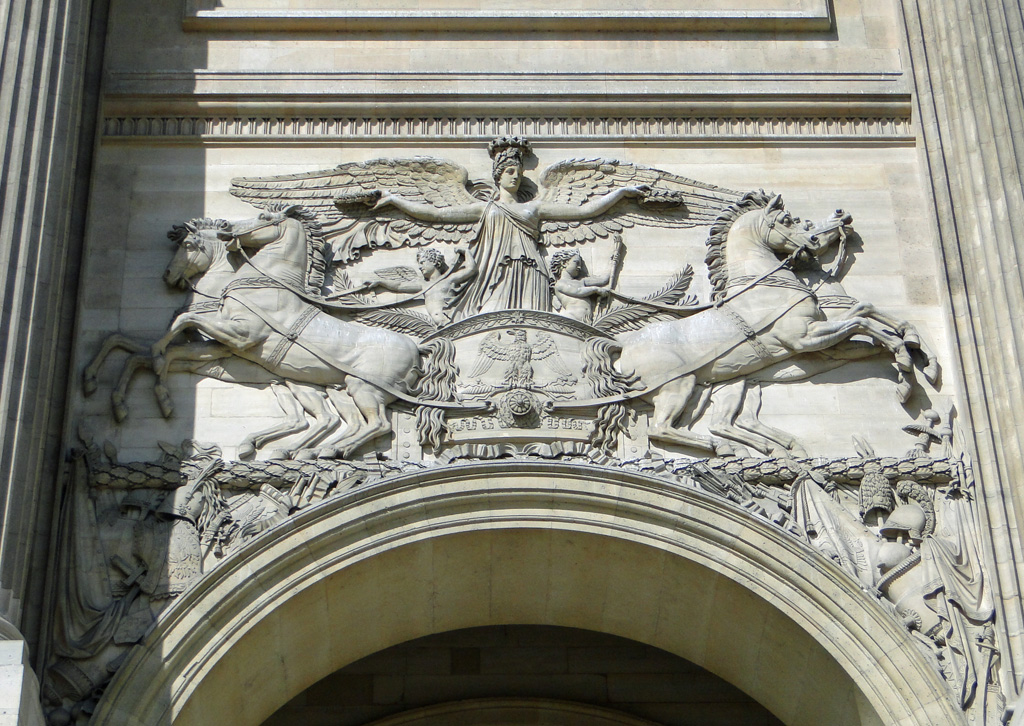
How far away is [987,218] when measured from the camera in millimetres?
11938

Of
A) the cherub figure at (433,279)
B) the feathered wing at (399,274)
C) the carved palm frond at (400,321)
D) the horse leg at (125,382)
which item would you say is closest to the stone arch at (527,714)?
the carved palm frond at (400,321)

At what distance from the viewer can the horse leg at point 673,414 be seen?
11.6 meters

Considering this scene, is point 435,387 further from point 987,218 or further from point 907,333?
point 987,218

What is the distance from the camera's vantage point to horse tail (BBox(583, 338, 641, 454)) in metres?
11.6

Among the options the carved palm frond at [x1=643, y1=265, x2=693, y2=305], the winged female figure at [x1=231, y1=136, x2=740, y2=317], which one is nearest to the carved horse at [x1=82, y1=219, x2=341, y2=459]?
the winged female figure at [x1=231, y1=136, x2=740, y2=317]

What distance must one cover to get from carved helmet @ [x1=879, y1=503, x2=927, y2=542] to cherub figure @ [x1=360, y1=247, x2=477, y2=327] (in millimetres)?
3645

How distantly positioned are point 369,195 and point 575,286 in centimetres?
183

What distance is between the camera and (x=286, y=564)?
11.0 m

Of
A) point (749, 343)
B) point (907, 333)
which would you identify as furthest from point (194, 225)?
point (907, 333)

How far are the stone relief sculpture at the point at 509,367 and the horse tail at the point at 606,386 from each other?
18mm

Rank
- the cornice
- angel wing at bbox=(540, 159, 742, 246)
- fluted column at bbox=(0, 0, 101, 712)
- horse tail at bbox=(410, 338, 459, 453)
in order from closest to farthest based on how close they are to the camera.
Answer: fluted column at bbox=(0, 0, 101, 712), horse tail at bbox=(410, 338, 459, 453), angel wing at bbox=(540, 159, 742, 246), the cornice

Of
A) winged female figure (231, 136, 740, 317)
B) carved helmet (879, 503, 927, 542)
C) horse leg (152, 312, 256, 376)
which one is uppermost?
winged female figure (231, 136, 740, 317)

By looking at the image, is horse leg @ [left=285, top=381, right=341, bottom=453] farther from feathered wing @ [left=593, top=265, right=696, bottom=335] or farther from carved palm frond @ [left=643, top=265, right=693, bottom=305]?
carved palm frond @ [left=643, top=265, right=693, bottom=305]

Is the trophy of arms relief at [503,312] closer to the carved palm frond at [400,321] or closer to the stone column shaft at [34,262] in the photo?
the carved palm frond at [400,321]
